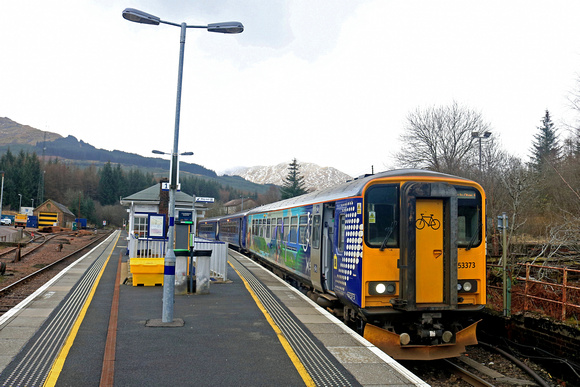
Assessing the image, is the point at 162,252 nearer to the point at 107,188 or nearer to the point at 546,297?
the point at 546,297

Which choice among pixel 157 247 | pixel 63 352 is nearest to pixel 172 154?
pixel 63 352

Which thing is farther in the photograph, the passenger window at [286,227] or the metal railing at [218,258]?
the passenger window at [286,227]

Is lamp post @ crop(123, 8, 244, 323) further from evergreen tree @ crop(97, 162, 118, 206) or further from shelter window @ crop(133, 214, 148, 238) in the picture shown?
evergreen tree @ crop(97, 162, 118, 206)

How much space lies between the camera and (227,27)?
9.38 metres

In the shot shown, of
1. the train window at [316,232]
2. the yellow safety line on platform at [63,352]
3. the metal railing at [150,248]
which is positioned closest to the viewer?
the yellow safety line on platform at [63,352]

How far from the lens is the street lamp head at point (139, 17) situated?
877cm

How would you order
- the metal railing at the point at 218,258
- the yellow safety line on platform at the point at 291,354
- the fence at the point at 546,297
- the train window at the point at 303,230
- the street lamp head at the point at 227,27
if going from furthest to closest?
the metal railing at the point at 218,258
the train window at the point at 303,230
the fence at the point at 546,297
the street lamp head at the point at 227,27
the yellow safety line on platform at the point at 291,354

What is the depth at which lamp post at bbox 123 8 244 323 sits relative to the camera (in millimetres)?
Answer: 8539

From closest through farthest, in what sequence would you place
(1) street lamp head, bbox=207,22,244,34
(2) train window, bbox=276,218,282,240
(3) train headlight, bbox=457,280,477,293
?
(3) train headlight, bbox=457,280,477,293, (1) street lamp head, bbox=207,22,244,34, (2) train window, bbox=276,218,282,240

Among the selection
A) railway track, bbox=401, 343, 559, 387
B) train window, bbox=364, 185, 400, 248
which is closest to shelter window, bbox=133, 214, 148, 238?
train window, bbox=364, 185, 400, 248

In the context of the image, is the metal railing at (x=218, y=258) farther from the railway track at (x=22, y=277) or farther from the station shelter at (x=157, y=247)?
the railway track at (x=22, y=277)

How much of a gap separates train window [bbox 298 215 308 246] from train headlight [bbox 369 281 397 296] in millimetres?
4470

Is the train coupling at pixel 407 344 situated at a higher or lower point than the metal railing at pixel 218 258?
lower

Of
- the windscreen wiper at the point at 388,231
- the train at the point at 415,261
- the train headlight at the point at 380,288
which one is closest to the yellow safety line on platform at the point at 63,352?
the train at the point at 415,261
